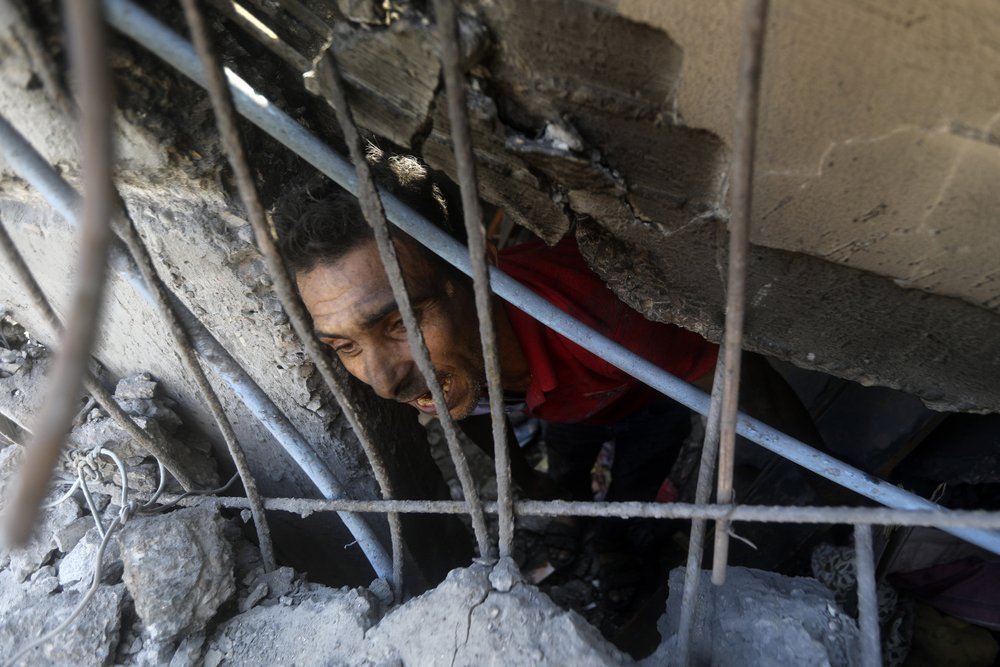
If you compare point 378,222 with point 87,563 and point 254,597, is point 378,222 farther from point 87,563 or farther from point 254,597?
point 87,563

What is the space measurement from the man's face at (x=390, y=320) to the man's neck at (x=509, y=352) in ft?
0.40

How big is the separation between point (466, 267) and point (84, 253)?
703 millimetres

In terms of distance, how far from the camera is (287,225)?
5.12 feet

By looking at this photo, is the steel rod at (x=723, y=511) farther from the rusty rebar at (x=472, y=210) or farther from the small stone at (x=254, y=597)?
the small stone at (x=254, y=597)

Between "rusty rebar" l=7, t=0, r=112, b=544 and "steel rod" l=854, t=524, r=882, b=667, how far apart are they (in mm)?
1142

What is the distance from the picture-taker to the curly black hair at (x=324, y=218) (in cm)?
154

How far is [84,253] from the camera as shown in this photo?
50 centimetres

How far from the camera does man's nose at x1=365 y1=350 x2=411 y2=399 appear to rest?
5.35 ft

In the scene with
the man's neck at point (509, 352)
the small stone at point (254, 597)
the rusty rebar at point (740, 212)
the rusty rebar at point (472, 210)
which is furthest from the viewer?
the man's neck at point (509, 352)

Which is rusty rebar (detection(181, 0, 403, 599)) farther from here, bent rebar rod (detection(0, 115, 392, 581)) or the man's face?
the man's face

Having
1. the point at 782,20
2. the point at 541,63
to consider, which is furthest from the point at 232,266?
the point at 782,20

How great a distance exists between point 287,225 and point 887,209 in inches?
50.8

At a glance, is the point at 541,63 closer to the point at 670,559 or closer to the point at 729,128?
the point at 729,128

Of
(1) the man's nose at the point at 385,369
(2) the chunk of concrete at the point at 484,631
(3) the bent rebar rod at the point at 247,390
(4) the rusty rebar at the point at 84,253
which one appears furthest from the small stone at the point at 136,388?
(4) the rusty rebar at the point at 84,253
